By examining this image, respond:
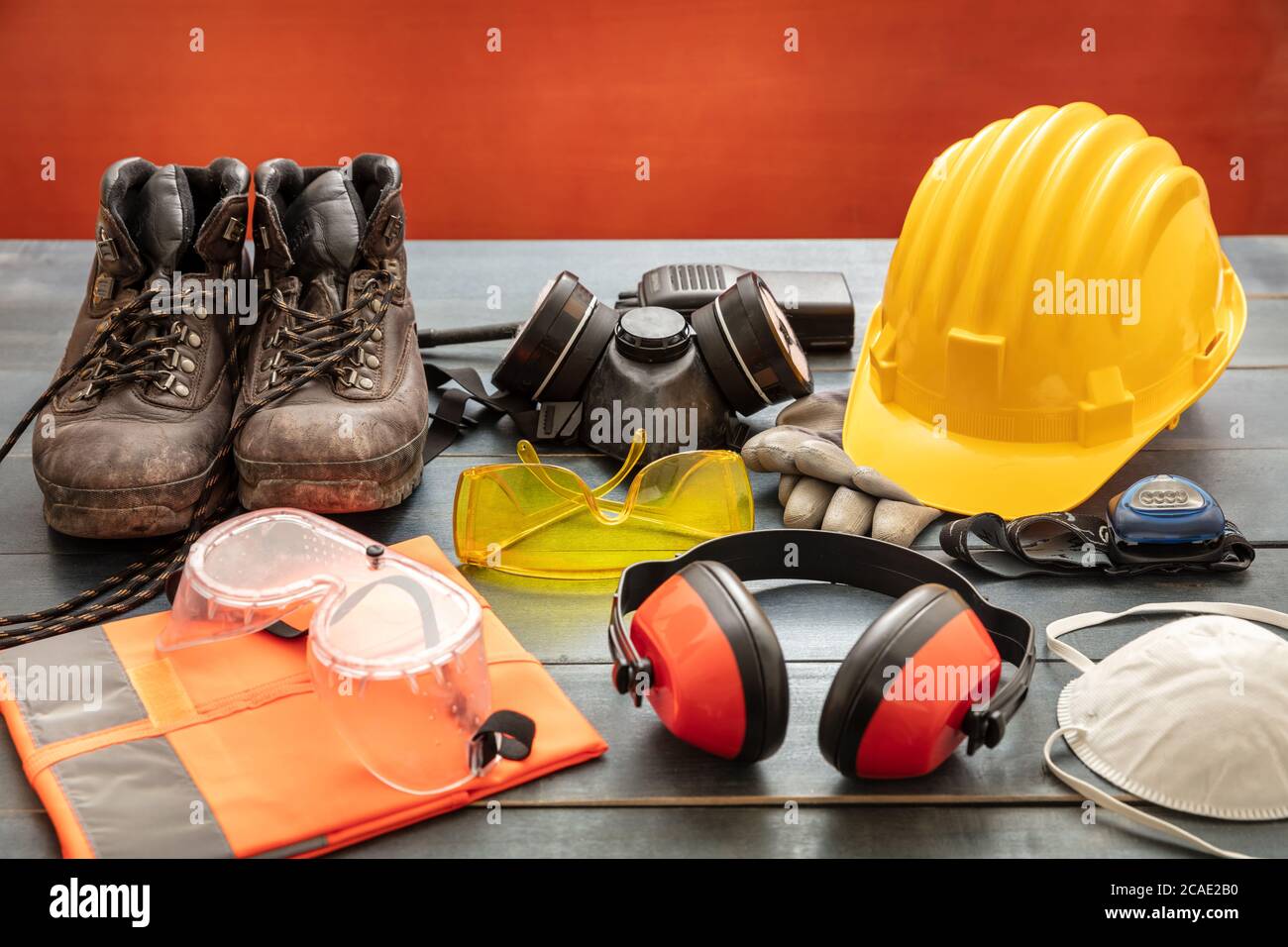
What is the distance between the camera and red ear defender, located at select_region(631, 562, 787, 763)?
2.92 feet

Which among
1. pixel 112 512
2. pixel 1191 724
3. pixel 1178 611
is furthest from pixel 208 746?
pixel 1178 611

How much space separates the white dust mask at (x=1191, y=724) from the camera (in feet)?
3.01

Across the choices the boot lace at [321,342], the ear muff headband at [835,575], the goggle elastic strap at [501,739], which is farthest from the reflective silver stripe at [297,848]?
the boot lace at [321,342]

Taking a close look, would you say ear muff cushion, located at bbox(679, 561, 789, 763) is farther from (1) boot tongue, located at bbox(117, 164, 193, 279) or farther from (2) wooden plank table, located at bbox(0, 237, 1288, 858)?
(1) boot tongue, located at bbox(117, 164, 193, 279)

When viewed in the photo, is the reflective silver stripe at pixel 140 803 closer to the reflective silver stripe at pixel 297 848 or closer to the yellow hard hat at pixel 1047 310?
the reflective silver stripe at pixel 297 848

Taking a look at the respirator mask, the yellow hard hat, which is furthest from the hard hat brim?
the respirator mask

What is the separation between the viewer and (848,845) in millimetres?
906

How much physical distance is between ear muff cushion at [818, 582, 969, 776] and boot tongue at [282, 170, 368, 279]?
0.78m

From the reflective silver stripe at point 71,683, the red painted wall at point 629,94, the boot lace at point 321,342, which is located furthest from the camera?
the red painted wall at point 629,94

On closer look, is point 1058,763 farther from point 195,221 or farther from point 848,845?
point 195,221

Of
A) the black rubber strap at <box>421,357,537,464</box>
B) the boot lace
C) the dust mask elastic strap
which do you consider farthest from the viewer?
the black rubber strap at <box>421,357,537,464</box>

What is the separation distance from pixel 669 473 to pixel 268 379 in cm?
43

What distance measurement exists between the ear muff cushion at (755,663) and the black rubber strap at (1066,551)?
0.38m
